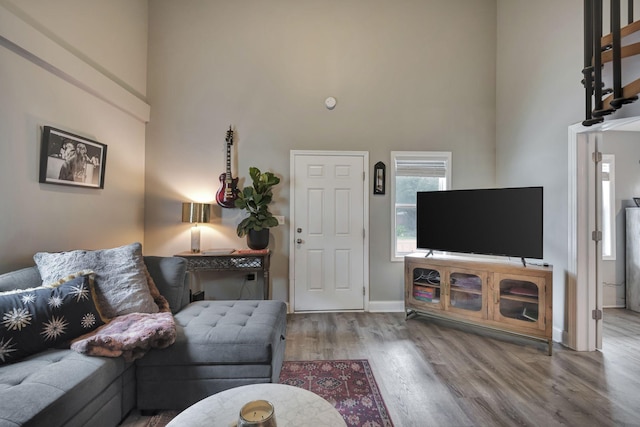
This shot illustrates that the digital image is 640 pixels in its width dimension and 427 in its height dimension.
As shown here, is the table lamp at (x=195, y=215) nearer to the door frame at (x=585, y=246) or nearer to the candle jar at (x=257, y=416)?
the candle jar at (x=257, y=416)

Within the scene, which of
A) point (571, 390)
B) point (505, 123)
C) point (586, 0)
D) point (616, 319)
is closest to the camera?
point (586, 0)

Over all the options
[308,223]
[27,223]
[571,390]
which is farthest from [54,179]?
[571,390]

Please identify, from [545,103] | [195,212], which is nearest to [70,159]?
[195,212]

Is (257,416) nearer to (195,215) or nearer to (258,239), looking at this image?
(258,239)

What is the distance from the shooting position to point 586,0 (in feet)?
5.93

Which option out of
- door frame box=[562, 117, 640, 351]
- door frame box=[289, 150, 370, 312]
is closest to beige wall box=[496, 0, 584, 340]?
door frame box=[562, 117, 640, 351]

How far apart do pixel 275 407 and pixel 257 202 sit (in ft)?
7.64

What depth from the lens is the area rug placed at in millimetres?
1656

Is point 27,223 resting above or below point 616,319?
above

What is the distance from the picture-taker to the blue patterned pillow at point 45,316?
136 cm

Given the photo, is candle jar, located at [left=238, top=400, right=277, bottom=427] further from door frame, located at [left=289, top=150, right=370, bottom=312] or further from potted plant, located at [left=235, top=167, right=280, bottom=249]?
door frame, located at [left=289, top=150, right=370, bottom=312]

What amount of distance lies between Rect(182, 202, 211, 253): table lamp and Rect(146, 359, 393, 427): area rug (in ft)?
5.71

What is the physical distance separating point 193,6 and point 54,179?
2.66 m

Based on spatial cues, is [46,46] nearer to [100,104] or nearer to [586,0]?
[100,104]
